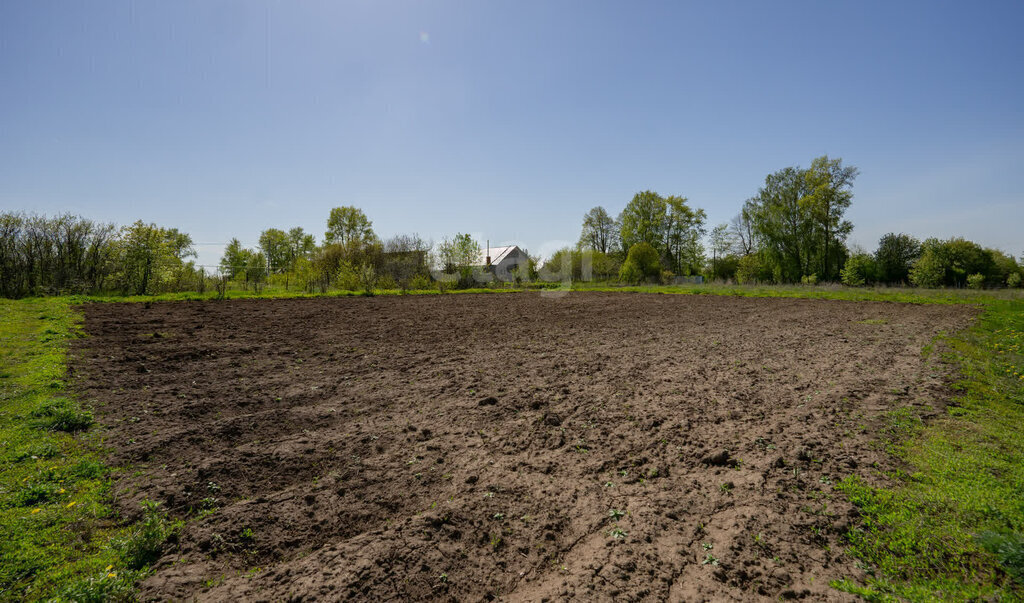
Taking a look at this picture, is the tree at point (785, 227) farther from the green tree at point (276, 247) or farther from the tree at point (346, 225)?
the green tree at point (276, 247)

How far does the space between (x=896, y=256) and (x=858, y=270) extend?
8.96 metres

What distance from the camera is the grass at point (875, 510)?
244 centimetres

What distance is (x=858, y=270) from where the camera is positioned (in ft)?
132

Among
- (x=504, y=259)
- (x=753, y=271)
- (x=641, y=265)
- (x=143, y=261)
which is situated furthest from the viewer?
(x=504, y=259)

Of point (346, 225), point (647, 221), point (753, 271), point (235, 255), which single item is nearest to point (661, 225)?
point (647, 221)

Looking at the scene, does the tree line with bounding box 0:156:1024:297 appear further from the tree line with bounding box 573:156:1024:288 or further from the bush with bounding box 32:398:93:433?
the bush with bounding box 32:398:93:433

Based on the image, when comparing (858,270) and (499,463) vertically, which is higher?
(858,270)

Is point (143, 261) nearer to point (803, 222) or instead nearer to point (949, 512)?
point (949, 512)

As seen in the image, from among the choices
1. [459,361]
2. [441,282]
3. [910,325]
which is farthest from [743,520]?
[441,282]

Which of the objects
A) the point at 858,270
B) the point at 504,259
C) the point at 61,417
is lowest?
the point at 61,417

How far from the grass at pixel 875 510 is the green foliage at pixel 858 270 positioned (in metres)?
38.8

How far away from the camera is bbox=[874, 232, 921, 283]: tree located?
42812 mm

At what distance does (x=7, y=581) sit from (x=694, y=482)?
5.24 meters

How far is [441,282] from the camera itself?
37.2 m
